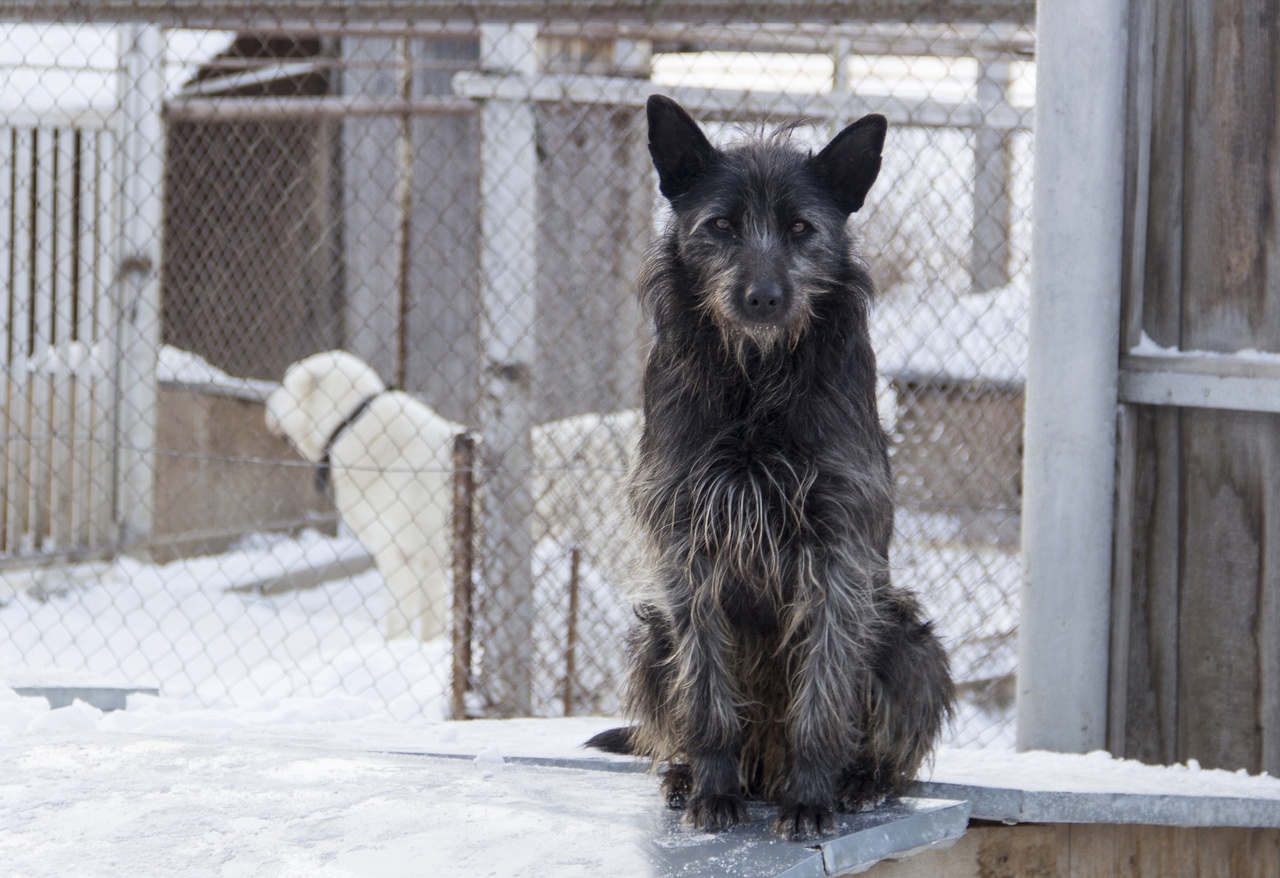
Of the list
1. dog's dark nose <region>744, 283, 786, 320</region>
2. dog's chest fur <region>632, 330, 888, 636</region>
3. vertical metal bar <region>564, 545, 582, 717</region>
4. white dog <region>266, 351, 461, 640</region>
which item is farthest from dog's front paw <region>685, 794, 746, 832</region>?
white dog <region>266, 351, 461, 640</region>

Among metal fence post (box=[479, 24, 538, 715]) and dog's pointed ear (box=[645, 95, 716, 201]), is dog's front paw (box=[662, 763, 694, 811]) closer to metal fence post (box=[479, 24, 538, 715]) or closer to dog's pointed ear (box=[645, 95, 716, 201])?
dog's pointed ear (box=[645, 95, 716, 201])

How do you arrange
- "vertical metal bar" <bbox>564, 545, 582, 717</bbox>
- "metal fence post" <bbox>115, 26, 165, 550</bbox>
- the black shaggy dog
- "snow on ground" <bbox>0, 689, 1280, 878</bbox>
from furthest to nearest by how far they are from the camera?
1. "metal fence post" <bbox>115, 26, 165, 550</bbox>
2. "vertical metal bar" <bbox>564, 545, 582, 717</bbox>
3. the black shaggy dog
4. "snow on ground" <bbox>0, 689, 1280, 878</bbox>

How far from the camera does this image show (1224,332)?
2613mm

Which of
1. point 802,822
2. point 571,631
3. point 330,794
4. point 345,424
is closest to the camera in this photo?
point 802,822

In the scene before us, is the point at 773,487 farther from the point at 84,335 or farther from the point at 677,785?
the point at 84,335

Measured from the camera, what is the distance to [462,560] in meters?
3.87

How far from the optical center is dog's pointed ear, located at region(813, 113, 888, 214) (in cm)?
221

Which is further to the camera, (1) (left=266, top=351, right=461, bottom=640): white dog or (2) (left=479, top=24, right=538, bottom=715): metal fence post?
(1) (left=266, top=351, right=461, bottom=640): white dog

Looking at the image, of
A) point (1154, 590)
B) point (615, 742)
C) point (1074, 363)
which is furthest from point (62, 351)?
point (1154, 590)

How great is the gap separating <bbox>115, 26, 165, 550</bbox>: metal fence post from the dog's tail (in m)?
3.84

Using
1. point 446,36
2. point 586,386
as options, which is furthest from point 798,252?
point 586,386

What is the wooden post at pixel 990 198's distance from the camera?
4613 mm

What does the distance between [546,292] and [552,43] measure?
3.02 feet

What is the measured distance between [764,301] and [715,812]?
0.92 m
